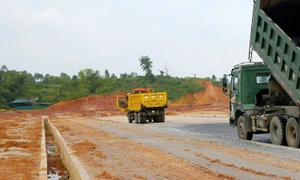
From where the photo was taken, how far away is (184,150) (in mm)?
12758

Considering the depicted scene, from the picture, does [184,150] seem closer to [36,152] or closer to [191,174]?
[191,174]

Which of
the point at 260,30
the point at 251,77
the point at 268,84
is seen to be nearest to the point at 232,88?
the point at 251,77

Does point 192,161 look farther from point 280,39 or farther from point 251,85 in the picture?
point 251,85

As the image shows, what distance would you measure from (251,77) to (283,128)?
288cm

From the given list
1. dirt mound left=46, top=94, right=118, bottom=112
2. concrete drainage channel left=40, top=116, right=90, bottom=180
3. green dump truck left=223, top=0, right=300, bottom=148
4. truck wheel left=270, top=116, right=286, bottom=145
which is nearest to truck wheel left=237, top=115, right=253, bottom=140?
green dump truck left=223, top=0, right=300, bottom=148

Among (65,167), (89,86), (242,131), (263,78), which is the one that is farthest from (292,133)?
(89,86)

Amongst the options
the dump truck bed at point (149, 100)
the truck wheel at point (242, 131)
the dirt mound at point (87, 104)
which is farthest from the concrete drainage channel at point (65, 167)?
the dirt mound at point (87, 104)

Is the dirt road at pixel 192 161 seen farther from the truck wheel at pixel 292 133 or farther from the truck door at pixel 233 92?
the truck door at pixel 233 92

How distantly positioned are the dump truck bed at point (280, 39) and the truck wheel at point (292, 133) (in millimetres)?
1016

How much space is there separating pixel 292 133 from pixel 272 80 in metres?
1.94

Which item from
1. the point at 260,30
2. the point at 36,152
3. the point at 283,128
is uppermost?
the point at 260,30

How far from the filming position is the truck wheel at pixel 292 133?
12.2 meters

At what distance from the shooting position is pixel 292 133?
12.8m

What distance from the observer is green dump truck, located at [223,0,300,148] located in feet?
38.8
